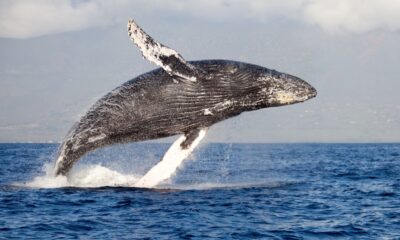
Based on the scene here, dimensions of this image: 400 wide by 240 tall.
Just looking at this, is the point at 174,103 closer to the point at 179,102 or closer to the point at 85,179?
the point at 179,102

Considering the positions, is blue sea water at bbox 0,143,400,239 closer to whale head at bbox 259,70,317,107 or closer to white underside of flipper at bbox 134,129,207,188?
white underside of flipper at bbox 134,129,207,188

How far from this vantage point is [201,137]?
50.3 feet

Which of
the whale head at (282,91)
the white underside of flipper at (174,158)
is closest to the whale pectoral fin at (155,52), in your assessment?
the white underside of flipper at (174,158)

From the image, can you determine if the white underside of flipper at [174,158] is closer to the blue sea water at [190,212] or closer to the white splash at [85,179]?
the blue sea water at [190,212]

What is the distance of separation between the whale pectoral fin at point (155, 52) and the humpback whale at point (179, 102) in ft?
0.10

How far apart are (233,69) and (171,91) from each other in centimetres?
158

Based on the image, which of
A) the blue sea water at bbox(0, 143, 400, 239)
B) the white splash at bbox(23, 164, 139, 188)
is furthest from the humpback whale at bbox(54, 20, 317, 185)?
the white splash at bbox(23, 164, 139, 188)

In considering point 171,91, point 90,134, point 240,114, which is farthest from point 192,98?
point 90,134

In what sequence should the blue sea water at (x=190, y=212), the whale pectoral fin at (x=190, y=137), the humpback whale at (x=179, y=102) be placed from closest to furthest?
the blue sea water at (x=190, y=212) → the humpback whale at (x=179, y=102) → the whale pectoral fin at (x=190, y=137)

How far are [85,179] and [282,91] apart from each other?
591cm

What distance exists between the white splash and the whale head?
4.34 m

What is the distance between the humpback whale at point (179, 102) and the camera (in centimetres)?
1481

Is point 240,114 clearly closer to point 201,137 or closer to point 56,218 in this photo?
point 201,137

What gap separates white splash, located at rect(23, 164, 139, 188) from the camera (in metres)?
16.4
